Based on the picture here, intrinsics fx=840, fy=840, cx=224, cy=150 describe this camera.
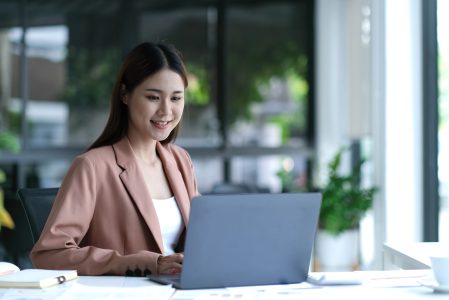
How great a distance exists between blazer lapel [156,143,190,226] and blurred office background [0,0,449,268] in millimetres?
2781

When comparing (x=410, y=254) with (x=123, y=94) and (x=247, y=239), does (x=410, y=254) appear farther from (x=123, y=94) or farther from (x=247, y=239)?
(x=123, y=94)

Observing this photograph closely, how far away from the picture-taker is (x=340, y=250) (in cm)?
632

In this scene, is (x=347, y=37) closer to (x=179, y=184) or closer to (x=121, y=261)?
(x=179, y=184)

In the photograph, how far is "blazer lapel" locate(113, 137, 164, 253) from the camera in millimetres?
2742

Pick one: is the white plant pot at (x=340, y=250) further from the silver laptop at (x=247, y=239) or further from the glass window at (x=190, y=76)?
the silver laptop at (x=247, y=239)

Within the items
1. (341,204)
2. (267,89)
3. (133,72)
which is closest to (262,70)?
(267,89)

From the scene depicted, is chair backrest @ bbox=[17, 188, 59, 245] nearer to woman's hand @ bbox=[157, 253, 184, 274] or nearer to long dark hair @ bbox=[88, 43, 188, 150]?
long dark hair @ bbox=[88, 43, 188, 150]

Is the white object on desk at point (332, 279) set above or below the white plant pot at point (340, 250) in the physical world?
above

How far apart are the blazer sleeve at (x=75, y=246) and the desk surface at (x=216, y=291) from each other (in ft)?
0.25

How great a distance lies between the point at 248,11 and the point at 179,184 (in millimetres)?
4694

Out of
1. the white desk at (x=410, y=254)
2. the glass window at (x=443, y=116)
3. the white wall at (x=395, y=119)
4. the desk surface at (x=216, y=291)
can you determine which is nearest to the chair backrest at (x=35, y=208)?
the desk surface at (x=216, y=291)

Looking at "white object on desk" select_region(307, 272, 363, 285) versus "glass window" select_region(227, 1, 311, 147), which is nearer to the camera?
"white object on desk" select_region(307, 272, 363, 285)

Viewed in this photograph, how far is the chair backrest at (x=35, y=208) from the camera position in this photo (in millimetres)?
2867

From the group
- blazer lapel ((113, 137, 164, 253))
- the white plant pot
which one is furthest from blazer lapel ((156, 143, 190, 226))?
the white plant pot
